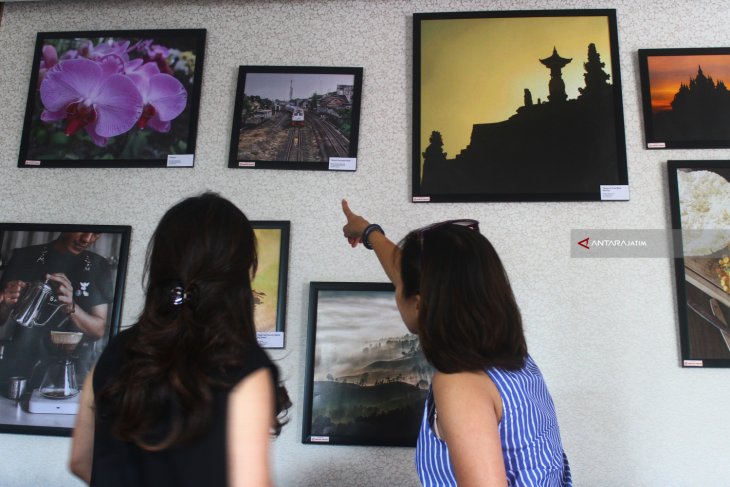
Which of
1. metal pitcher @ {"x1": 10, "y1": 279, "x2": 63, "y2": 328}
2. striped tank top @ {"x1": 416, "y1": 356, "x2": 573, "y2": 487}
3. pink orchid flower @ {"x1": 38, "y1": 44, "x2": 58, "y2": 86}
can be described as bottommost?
striped tank top @ {"x1": 416, "y1": 356, "x2": 573, "y2": 487}

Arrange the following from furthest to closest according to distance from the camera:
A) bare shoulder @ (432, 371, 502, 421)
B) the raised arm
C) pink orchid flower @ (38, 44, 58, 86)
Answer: pink orchid flower @ (38, 44, 58, 86)
the raised arm
bare shoulder @ (432, 371, 502, 421)

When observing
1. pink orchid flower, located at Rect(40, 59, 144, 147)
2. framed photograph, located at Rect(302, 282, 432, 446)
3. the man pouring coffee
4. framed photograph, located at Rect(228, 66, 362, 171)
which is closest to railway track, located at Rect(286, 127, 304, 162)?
framed photograph, located at Rect(228, 66, 362, 171)

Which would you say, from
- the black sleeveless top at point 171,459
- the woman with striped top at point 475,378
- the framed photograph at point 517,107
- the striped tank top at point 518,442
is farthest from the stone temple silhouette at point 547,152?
the black sleeveless top at point 171,459

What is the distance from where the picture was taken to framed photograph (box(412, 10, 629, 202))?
5.67 ft

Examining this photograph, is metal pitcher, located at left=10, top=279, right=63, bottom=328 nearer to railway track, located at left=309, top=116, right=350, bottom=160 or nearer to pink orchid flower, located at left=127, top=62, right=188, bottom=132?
pink orchid flower, located at left=127, top=62, right=188, bottom=132

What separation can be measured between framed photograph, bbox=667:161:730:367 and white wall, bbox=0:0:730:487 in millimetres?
43

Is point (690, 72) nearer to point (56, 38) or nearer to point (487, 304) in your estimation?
point (487, 304)

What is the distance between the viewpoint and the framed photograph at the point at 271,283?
1.69 meters

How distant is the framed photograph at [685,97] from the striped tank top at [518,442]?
3.95ft

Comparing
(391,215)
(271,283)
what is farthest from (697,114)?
(271,283)

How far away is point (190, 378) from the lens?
30.9 inches

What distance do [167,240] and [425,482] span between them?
68 centimetres

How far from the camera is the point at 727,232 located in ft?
5.49

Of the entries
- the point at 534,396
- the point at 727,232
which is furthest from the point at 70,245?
the point at 727,232
